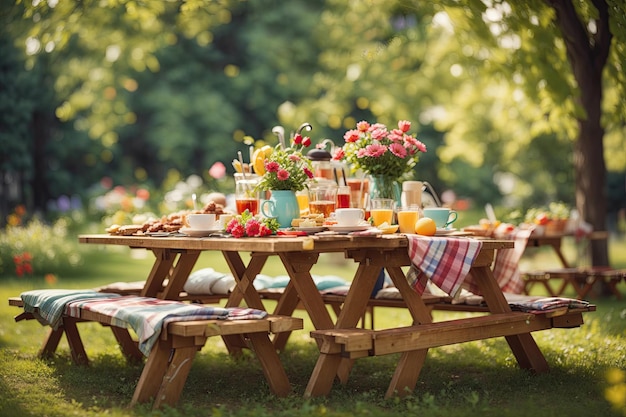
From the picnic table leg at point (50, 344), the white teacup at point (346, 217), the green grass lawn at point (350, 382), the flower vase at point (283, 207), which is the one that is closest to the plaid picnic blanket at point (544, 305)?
the green grass lawn at point (350, 382)

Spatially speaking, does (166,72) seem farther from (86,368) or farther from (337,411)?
(337,411)

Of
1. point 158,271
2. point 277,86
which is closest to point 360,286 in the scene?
point 158,271

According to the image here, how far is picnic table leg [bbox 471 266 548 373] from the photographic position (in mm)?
5652

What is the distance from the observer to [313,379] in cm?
498

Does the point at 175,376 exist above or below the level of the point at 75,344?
above

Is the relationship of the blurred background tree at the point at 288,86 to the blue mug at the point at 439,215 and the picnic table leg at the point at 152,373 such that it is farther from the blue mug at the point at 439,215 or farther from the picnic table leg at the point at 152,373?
the picnic table leg at the point at 152,373

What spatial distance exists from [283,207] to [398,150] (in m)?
0.92

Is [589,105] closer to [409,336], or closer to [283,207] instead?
[283,207]

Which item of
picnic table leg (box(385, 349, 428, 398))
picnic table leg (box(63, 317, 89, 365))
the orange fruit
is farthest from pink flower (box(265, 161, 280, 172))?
Answer: picnic table leg (box(63, 317, 89, 365))

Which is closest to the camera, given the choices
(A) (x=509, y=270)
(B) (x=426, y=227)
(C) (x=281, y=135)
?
(B) (x=426, y=227)

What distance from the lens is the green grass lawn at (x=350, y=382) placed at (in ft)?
15.7

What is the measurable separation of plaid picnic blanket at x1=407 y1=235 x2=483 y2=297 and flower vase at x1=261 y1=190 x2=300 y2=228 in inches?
29.4

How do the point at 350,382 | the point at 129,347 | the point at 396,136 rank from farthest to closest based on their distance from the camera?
the point at 129,347
the point at 396,136
the point at 350,382

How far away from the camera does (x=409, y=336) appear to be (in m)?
4.95
